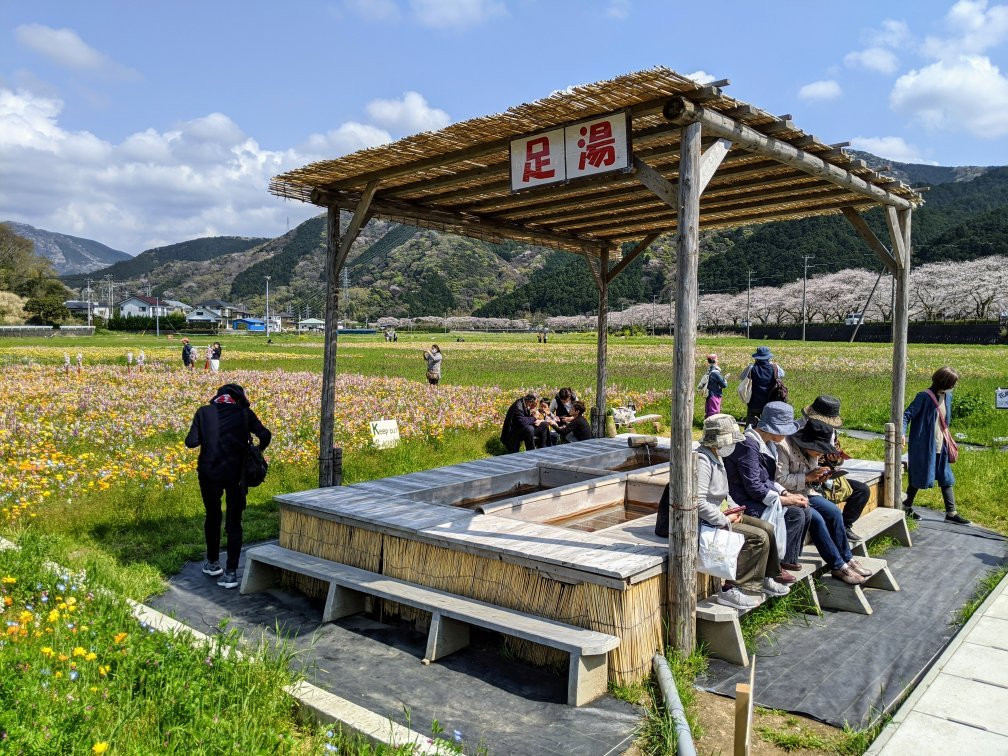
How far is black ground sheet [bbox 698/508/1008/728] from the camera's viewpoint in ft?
13.5

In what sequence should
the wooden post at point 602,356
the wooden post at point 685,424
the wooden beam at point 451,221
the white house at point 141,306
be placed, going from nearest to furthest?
the wooden post at point 685,424
the wooden beam at point 451,221
the wooden post at point 602,356
the white house at point 141,306

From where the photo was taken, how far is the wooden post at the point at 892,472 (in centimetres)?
775

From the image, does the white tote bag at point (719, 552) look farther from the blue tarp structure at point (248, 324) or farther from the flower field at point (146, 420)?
the blue tarp structure at point (248, 324)

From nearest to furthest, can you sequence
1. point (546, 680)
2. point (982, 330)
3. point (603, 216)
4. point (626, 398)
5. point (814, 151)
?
point (546, 680) → point (814, 151) → point (603, 216) → point (626, 398) → point (982, 330)

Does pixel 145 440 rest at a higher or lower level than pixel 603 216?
lower

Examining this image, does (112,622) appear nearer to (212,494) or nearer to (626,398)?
(212,494)

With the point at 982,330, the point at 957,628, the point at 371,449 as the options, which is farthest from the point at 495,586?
the point at 982,330

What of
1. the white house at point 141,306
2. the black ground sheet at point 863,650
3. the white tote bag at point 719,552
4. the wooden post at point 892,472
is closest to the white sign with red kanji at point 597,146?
the white tote bag at point 719,552

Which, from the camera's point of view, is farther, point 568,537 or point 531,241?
point 531,241

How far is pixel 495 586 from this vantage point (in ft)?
15.4

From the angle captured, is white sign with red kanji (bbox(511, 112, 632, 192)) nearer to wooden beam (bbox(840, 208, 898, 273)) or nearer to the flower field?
wooden beam (bbox(840, 208, 898, 273))

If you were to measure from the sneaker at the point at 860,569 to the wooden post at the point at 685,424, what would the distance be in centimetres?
175

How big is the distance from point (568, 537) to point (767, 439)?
1.79 meters

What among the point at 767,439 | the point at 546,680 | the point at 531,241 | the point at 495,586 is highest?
the point at 531,241
